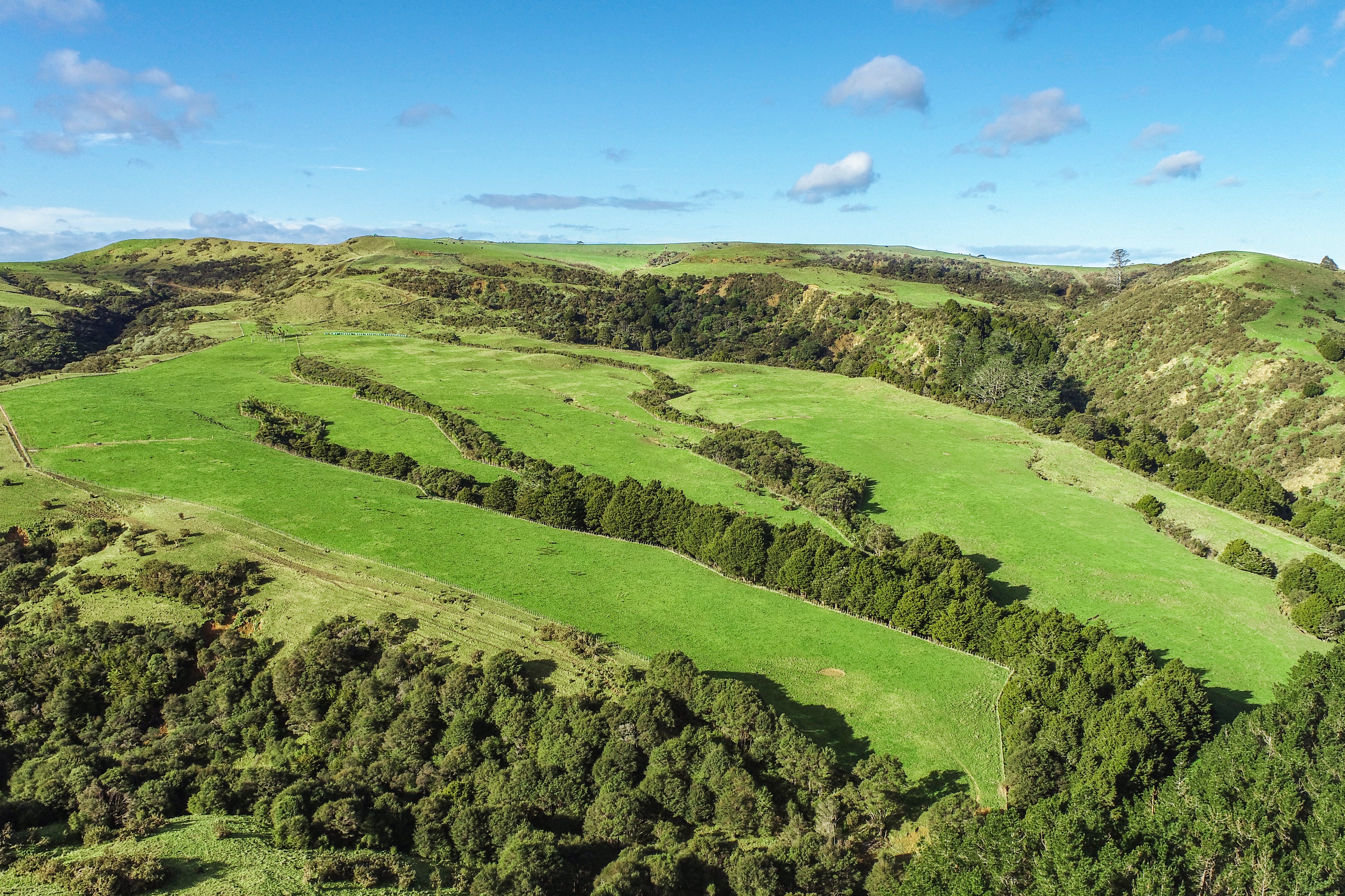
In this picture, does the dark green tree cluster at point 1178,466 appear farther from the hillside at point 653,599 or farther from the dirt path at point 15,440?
the dirt path at point 15,440

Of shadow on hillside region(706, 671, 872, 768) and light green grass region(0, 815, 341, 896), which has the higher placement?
light green grass region(0, 815, 341, 896)

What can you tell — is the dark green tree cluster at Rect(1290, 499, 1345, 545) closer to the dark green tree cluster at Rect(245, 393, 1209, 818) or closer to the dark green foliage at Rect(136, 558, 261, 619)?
the dark green tree cluster at Rect(245, 393, 1209, 818)

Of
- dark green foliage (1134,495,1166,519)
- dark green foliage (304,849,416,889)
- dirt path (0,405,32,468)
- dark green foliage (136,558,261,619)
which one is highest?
dirt path (0,405,32,468)

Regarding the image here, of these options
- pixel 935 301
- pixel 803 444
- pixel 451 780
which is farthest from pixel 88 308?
pixel 935 301

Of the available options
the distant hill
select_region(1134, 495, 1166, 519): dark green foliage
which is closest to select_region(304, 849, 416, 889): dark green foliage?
select_region(1134, 495, 1166, 519): dark green foliage

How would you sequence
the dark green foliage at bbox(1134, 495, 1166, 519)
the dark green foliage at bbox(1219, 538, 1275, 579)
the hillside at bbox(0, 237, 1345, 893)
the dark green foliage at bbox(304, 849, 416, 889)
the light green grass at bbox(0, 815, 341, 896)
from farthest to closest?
the dark green foliage at bbox(1134, 495, 1166, 519), the dark green foliage at bbox(1219, 538, 1275, 579), the hillside at bbox(0, 237, 1345, 893), the dark green foliage at bbox(304, 849, 416, 889), the light green grass at bbox(0, 815, 341, 896)

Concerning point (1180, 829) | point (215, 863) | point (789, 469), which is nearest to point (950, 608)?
point (1180, 829)

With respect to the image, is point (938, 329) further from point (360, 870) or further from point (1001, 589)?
point (360, 870)
